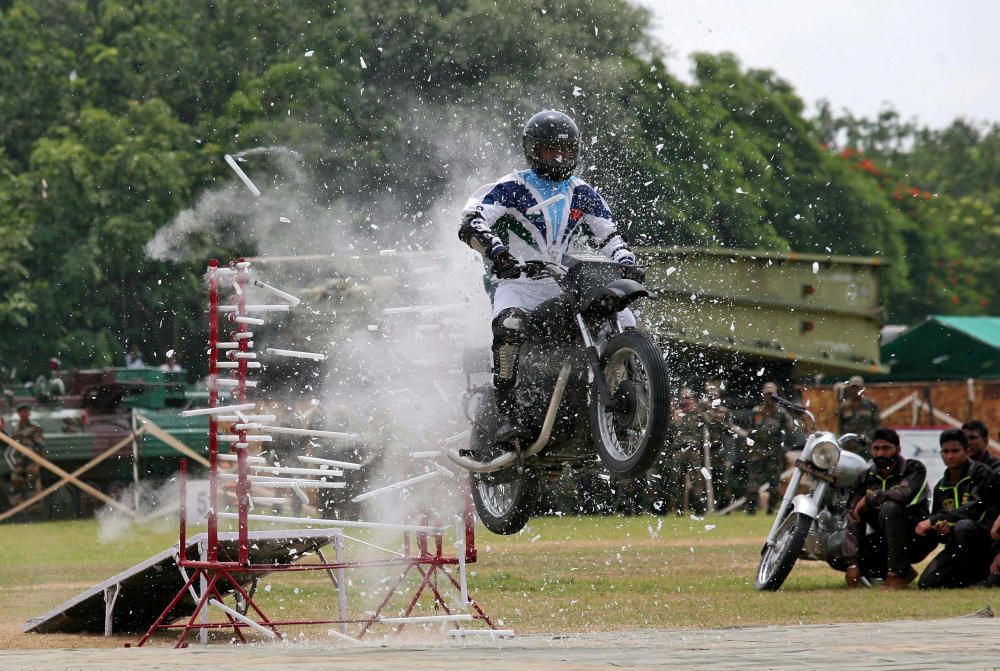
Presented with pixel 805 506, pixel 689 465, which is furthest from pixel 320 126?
pixel 805 506

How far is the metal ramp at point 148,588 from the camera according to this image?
13305 mm

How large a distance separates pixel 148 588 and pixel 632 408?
18.9 feet

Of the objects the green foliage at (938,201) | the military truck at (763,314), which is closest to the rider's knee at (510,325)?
the military truck at (763,314)

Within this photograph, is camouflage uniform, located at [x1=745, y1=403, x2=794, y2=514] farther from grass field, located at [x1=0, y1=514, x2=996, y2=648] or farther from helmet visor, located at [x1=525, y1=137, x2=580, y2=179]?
helmet visor, located at [x1=525, y1=137, x2=580, y2=179]

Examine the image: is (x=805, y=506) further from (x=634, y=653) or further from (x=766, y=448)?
(x=766, y=448)

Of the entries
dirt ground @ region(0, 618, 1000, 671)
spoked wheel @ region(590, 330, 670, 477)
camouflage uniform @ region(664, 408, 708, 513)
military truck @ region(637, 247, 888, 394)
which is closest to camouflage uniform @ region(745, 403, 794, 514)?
camouflage uniform @ region(664, 408, 708, 513)

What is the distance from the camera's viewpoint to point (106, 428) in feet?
100

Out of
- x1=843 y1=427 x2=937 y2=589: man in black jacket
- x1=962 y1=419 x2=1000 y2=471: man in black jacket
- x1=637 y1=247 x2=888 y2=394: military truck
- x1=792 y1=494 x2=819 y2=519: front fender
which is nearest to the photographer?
x1=792 y1=494 x2=819 y2=519: front fender

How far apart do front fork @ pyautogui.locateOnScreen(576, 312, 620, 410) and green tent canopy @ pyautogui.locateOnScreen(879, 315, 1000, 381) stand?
1071 inches

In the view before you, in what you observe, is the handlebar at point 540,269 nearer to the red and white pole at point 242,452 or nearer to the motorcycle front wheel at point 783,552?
the red and white pole at point 242,452

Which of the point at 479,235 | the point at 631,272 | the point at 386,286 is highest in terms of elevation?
the point at 386,286

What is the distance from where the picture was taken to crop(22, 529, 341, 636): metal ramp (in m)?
13.3

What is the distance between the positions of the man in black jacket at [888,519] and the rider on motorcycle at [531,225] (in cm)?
673

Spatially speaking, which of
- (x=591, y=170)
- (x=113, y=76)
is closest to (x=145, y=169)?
(x=113, y=76)
